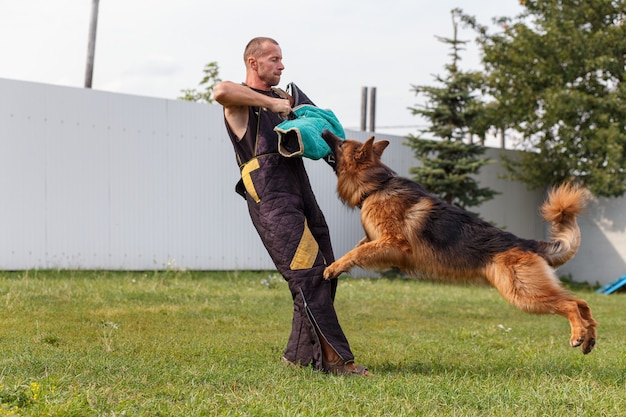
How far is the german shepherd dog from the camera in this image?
491 centimetres

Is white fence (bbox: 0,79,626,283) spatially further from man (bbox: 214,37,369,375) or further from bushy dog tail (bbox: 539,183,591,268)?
bushy dog tail (bbox: 539,183,591,268)

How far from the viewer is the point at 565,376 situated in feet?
16.8

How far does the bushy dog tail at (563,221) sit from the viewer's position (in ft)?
16.8

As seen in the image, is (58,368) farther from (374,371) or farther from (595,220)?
(595,220)

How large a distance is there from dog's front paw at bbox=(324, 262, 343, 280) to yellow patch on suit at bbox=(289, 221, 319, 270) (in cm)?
12

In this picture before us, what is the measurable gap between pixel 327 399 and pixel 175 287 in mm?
7071

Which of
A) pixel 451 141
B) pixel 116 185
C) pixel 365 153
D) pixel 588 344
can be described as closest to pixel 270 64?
pixel 365 153

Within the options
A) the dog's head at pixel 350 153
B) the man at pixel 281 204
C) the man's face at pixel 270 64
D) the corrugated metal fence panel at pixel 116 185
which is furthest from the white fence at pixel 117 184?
the dog's head at pixel 350 153

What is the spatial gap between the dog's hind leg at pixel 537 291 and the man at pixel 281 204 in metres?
1.11

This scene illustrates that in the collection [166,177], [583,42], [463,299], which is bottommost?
[463,299]

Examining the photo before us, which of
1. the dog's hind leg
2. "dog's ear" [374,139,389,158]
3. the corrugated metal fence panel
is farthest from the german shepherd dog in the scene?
the corrugated metal fence panel

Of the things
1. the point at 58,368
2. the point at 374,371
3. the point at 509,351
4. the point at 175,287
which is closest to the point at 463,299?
the point at 175,287

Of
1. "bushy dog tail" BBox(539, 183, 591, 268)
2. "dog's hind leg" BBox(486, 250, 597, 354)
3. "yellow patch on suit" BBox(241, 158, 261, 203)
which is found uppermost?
"yellow patch on suit" BBox(241, 158, 261, 203)

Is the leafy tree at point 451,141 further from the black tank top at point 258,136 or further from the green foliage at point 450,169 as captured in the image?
the black tank top at point 258,136
